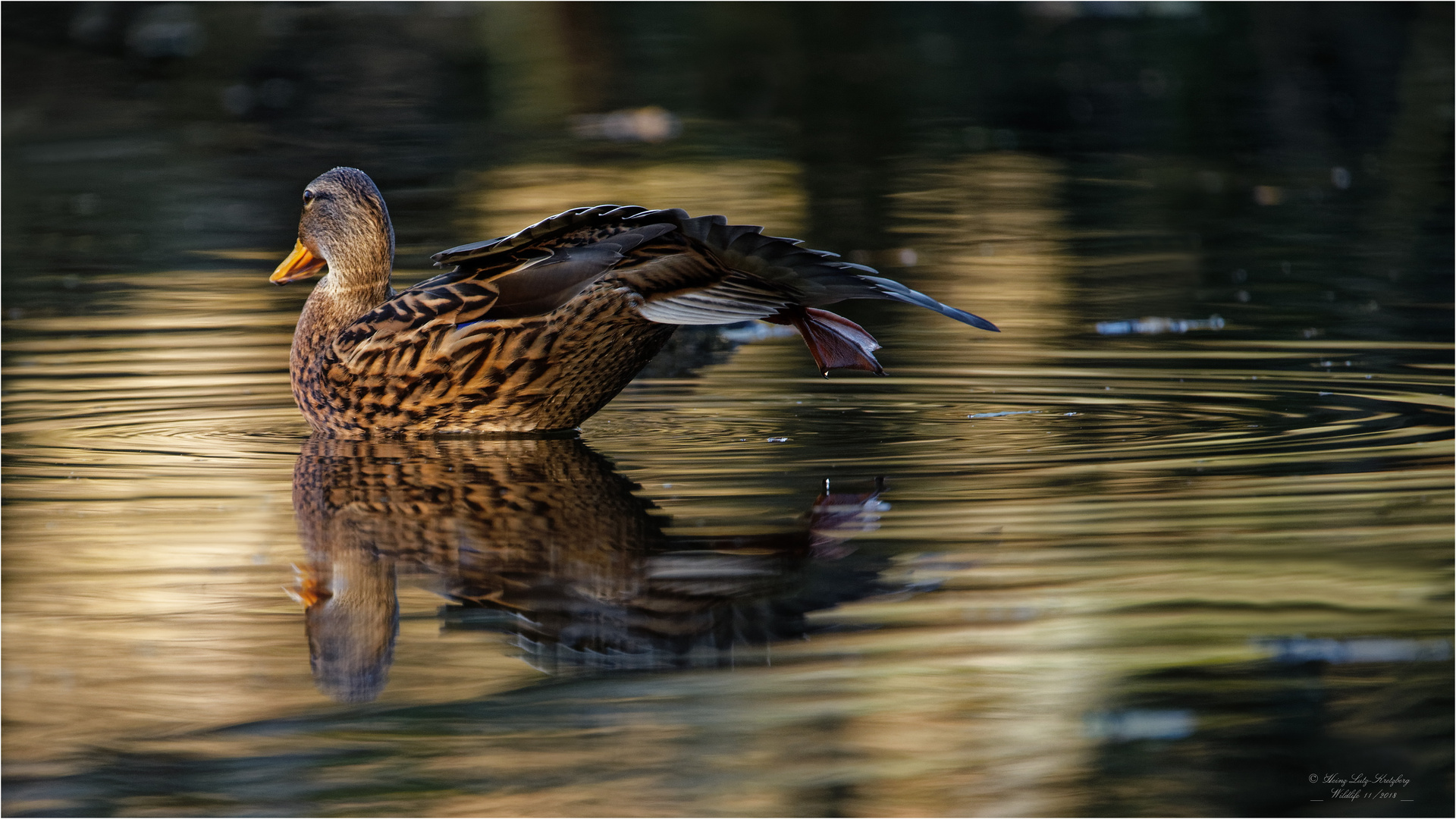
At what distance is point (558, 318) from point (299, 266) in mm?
1590

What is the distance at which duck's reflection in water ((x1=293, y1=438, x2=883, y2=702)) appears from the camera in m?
3.38

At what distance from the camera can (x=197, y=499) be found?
15.8 ft

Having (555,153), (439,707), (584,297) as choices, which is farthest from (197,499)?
(555,153)

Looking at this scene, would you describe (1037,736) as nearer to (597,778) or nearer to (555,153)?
(597,778)

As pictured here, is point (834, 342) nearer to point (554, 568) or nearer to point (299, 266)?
point (554, 568)

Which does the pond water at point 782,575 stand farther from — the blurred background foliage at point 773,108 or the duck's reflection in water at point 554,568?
the blurred background foliage at point 773,108

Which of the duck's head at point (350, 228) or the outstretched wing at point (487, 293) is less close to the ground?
the duck's head at point (350, 228)

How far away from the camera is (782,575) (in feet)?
12.5

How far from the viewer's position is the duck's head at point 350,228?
6.42 m

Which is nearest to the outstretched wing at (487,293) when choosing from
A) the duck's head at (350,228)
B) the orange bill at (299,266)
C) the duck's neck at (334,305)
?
the duck's neck at (334,305)

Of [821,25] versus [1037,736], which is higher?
[821,25]

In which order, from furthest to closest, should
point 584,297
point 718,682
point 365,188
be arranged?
point 365,188 → point 584,297 → point 718,682

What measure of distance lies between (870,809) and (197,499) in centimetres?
272

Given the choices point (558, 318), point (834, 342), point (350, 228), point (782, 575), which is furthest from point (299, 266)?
point (782, 575)
